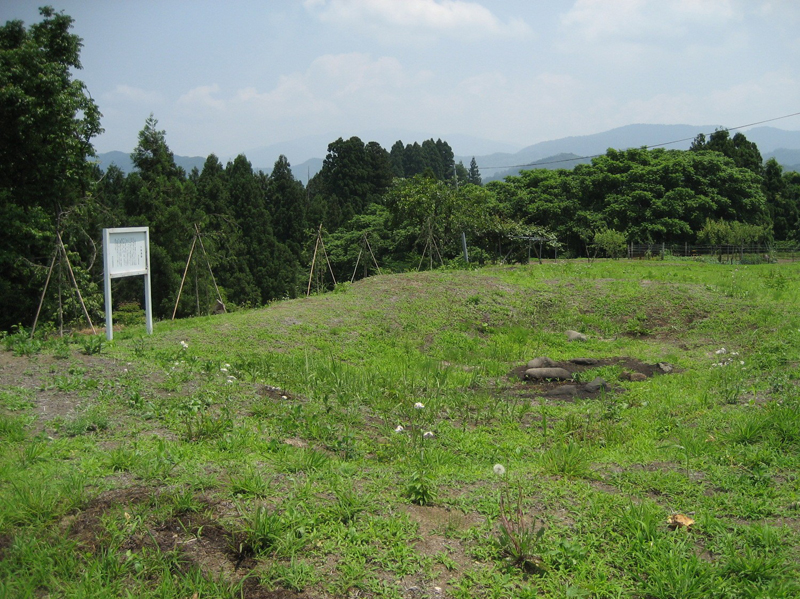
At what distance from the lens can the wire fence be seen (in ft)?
95.0

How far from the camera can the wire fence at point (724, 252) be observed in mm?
28953

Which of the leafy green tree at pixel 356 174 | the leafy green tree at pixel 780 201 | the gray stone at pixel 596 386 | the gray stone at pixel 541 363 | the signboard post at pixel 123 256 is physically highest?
the leafy green tree at pixel 356 174

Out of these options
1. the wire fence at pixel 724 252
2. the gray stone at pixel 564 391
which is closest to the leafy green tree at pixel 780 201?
the wire fence at pixel 724 252

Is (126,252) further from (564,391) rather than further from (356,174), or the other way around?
(356,174)

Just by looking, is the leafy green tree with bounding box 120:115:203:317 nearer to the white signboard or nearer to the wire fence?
the white signboard

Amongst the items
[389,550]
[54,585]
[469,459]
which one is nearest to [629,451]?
[469,459]

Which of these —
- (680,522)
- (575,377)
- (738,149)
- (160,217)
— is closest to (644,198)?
(738,149)

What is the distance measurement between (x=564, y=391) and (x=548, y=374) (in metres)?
0.75

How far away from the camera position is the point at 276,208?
43.8 metres

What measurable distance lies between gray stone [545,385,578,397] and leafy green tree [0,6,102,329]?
12831 millimetres

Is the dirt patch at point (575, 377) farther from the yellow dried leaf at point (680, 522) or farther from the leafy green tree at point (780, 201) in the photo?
the leafy green tree at point (780, 201)

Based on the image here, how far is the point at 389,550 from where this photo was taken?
351 cm

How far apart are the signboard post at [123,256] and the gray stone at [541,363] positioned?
6.12 meters

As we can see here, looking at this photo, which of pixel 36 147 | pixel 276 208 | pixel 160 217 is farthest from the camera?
pixel 276 208
